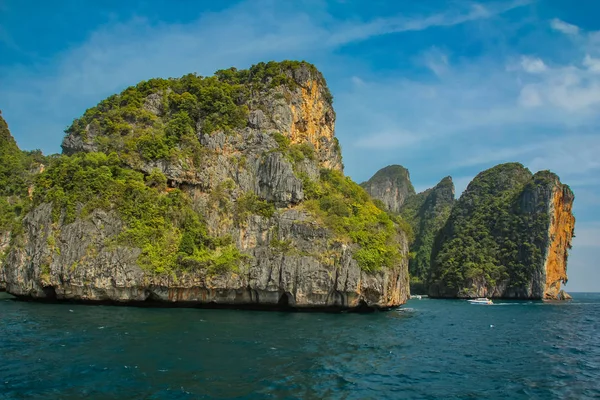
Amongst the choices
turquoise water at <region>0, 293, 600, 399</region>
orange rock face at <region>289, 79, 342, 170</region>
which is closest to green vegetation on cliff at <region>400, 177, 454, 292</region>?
orange rock face at <region>289, 79, 342, 170</region>

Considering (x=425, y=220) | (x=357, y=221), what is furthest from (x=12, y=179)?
(x=425, y=220)

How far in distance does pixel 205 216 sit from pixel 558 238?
82254 mm

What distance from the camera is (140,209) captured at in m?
39.2

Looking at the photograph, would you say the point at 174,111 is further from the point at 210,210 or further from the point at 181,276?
the point at 181,276

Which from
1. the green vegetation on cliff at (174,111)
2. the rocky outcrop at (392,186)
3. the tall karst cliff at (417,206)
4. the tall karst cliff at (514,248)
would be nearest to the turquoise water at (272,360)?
the green vegetation on cliff at (174,111)

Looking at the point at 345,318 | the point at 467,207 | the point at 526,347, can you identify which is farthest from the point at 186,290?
the point at 467,207

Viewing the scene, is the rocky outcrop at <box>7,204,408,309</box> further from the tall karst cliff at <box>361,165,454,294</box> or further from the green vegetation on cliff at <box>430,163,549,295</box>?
the green vegetation on cliff at <box>430,163,549,295</box>

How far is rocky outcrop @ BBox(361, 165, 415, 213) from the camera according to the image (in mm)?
179125

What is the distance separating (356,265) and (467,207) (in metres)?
84.7

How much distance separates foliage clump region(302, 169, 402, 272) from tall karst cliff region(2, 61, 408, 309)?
15cm

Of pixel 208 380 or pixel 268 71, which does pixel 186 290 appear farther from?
pixel 268 71

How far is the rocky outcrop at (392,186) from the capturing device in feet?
588

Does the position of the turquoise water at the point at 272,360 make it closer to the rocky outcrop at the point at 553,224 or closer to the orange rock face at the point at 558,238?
the rocky outcrop at the point at 553,224

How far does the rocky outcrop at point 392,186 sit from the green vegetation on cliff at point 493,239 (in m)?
64.7
